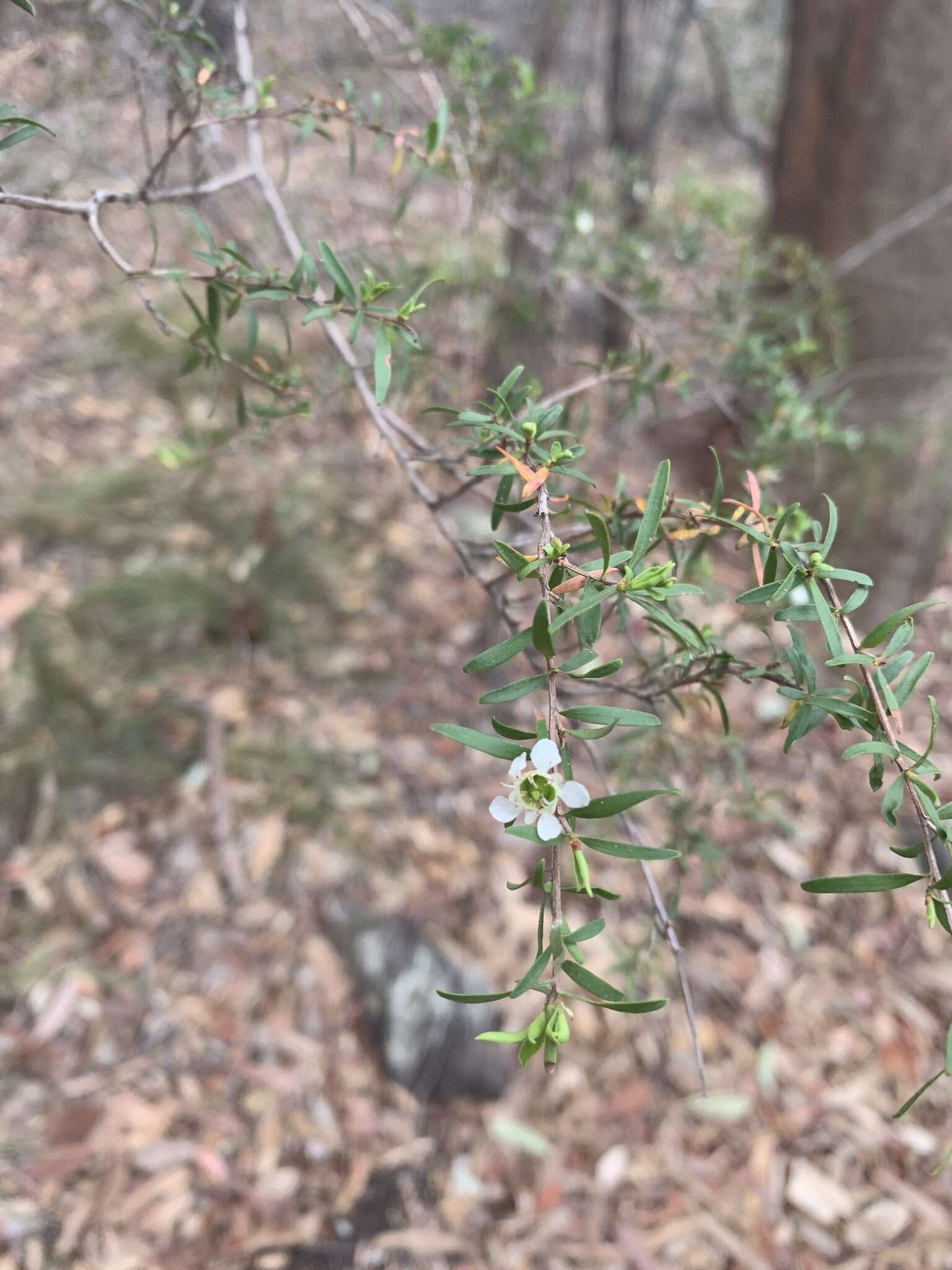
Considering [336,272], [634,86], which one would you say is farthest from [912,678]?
[634,86]

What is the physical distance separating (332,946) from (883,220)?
7.60ft

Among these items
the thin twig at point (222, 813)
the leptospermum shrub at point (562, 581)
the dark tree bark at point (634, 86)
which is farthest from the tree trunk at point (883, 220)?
the thin twig at point (222, 813)

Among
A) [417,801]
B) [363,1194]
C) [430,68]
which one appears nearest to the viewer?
[430,68]

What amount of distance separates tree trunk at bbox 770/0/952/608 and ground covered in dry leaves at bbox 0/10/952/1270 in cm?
54

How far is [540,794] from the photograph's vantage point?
0.50m

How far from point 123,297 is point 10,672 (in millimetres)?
1792

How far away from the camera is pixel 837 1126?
172 centimetres

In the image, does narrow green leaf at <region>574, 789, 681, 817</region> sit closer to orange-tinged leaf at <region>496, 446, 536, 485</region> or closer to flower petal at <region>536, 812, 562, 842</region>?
flower petal at <region>536, 812, 562, 842</region>

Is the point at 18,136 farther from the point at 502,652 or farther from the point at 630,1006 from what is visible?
the point at 630,1006

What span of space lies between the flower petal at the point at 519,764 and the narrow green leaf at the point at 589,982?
126 mm

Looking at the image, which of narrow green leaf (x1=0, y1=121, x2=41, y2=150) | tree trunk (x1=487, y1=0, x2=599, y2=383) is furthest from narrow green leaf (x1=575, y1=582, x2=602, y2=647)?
tree trunk (x1=487, y1=0, x2=599, y2=383)

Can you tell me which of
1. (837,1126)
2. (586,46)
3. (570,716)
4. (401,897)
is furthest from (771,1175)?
(586,46)

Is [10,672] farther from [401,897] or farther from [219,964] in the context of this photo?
[401,897]

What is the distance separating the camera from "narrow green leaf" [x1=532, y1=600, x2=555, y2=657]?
47 centimetres
